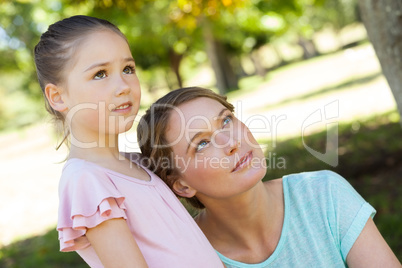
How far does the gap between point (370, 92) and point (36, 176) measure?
1047cm

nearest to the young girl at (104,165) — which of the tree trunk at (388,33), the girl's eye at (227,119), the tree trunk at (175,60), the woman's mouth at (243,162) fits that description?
the woman's mouth at (243,162)

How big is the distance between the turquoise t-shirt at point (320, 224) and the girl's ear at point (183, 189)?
374 mm

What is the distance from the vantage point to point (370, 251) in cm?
226

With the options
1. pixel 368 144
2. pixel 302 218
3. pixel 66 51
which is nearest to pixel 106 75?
pixel 66 51

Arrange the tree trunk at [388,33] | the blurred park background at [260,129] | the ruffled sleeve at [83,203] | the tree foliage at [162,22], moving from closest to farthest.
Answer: the ruffled sleeve at [83,203], the tree trunk at [388,33], the blurred park background at [260,129], the tree foliage at [162,22]

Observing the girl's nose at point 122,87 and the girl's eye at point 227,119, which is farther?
the girl's eye at point 227,119

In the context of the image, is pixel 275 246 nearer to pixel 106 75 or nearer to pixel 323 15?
pixel 106 75

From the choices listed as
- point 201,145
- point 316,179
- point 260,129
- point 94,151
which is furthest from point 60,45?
point 260,129

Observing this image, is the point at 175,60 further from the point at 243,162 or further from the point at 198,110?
the point at 243,162

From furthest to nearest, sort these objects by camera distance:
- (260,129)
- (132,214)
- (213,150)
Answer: (260,129)
(213,150)
(132,214)

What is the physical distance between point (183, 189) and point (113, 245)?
2.30 ft

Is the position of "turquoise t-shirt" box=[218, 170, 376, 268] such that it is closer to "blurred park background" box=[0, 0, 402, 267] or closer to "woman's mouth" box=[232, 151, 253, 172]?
"woman's mouth" box=[232, 151, 253, 172]

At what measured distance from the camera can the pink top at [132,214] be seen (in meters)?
1.96

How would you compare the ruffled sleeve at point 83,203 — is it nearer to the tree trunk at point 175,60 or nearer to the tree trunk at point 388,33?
the tree trunk at point 388,33
